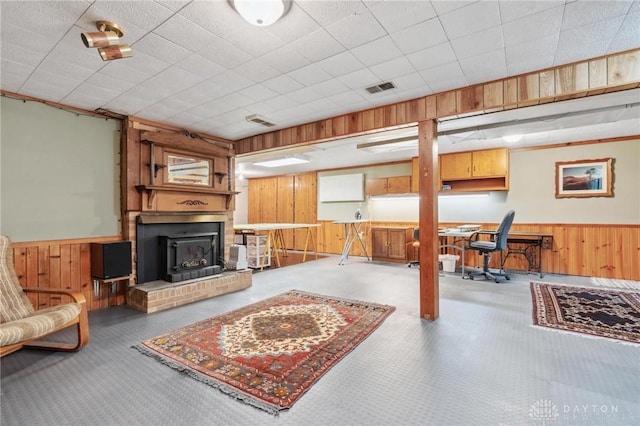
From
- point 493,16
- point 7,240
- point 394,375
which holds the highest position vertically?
point 493,16

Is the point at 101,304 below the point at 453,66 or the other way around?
below

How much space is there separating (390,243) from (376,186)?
4.81ft

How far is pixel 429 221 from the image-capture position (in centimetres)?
315

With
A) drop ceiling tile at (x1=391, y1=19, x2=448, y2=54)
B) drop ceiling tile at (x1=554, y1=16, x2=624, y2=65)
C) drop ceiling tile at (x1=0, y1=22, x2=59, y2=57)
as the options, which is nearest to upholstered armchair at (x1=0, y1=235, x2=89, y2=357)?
drop ceiling tile at (x1=0, y1=22, x2=59, y2=57)

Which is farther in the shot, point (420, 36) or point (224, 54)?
point (224, 54)

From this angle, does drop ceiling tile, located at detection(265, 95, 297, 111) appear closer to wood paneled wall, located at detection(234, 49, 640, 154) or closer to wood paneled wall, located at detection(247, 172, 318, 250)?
wood paneled wall, located at detection(234, 49, 640, 154)

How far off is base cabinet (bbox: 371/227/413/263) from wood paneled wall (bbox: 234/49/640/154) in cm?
336

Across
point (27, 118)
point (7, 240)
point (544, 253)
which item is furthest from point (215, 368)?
point (544, 253)

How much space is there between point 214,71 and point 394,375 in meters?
2.81

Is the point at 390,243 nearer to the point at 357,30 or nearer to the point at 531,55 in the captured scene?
the point at 531,55

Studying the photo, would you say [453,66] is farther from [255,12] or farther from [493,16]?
[255,12]

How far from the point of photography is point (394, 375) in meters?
2.07

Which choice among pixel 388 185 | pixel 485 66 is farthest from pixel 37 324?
pixel 388 185

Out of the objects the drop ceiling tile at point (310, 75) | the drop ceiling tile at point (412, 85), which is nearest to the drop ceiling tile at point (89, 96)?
the drop ceiling tile at point (310, 75)
